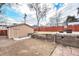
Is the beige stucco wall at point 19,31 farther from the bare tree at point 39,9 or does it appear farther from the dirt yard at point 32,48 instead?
the bare tree at point 39,9

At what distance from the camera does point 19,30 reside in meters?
2.18

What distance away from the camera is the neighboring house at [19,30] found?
85.3 inches

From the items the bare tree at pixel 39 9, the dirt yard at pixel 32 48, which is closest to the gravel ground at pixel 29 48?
the dirt yard at pixel 32 48

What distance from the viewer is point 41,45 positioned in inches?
84.8

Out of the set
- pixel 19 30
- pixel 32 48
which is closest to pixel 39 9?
pixel 19 30

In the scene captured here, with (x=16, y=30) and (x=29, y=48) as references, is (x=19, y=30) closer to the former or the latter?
(x=16, y=30)

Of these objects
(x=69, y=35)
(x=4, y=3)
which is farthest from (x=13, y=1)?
(x=69, y=35)

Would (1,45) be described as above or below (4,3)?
below

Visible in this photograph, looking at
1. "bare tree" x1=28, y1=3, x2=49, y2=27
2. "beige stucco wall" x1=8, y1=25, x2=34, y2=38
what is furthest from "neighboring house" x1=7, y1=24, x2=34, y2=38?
"bare tree" x1=28, y1=3, x2=49, y2=27

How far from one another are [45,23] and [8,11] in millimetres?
470

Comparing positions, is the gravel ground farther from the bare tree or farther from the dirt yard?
the bare tree

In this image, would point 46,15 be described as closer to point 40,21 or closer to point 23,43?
point 40,21

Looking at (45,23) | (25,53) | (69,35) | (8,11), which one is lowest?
(25,53)

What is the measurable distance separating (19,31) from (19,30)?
0.04 feet
